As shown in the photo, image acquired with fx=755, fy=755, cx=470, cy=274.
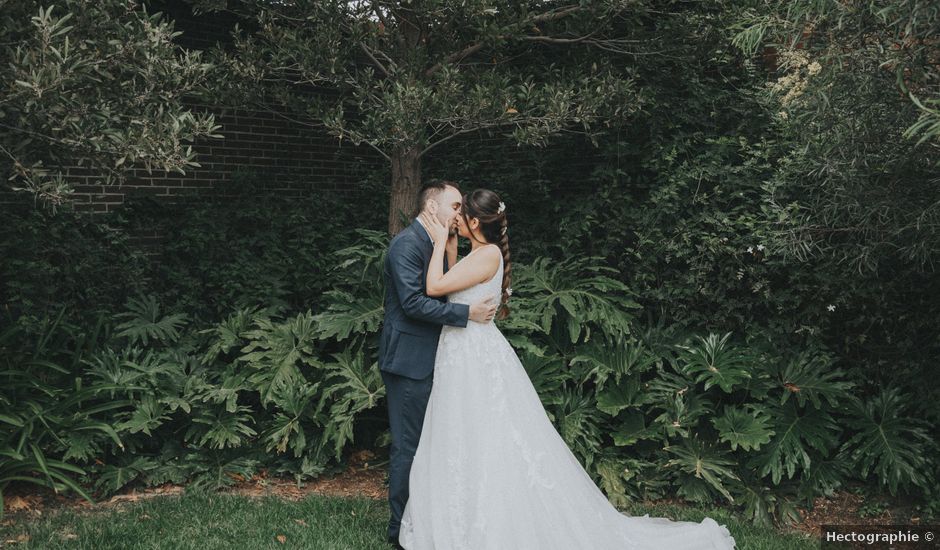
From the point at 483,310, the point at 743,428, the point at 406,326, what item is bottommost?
the point at 743,428

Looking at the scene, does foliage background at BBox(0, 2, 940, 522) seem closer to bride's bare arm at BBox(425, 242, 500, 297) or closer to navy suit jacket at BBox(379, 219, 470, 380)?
navy suit jacket at BBox(379, 219, 470, 380)

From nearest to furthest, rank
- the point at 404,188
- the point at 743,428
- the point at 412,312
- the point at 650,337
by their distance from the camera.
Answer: the point at 412,312 < the point at 743,428 < the point at 650,337 < the point at 404,188

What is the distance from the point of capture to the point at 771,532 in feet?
15.9

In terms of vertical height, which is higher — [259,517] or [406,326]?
[406,326]

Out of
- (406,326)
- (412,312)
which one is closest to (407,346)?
(406,326)

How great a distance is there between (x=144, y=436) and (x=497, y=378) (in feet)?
10.1

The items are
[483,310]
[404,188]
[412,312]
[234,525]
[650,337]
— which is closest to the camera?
[412,312]

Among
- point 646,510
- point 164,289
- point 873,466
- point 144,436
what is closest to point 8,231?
point 164,289

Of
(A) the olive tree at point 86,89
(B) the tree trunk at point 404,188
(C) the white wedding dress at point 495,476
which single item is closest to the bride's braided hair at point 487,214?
(C) the white wedding dress at point 495,476

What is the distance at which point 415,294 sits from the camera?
4.06m

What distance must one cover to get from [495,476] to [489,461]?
82mm

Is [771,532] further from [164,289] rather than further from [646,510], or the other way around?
[164,289]

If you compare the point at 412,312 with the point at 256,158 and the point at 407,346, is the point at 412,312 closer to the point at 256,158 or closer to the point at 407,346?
the point at 407,346

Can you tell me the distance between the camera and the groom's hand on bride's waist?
4.15 meters
